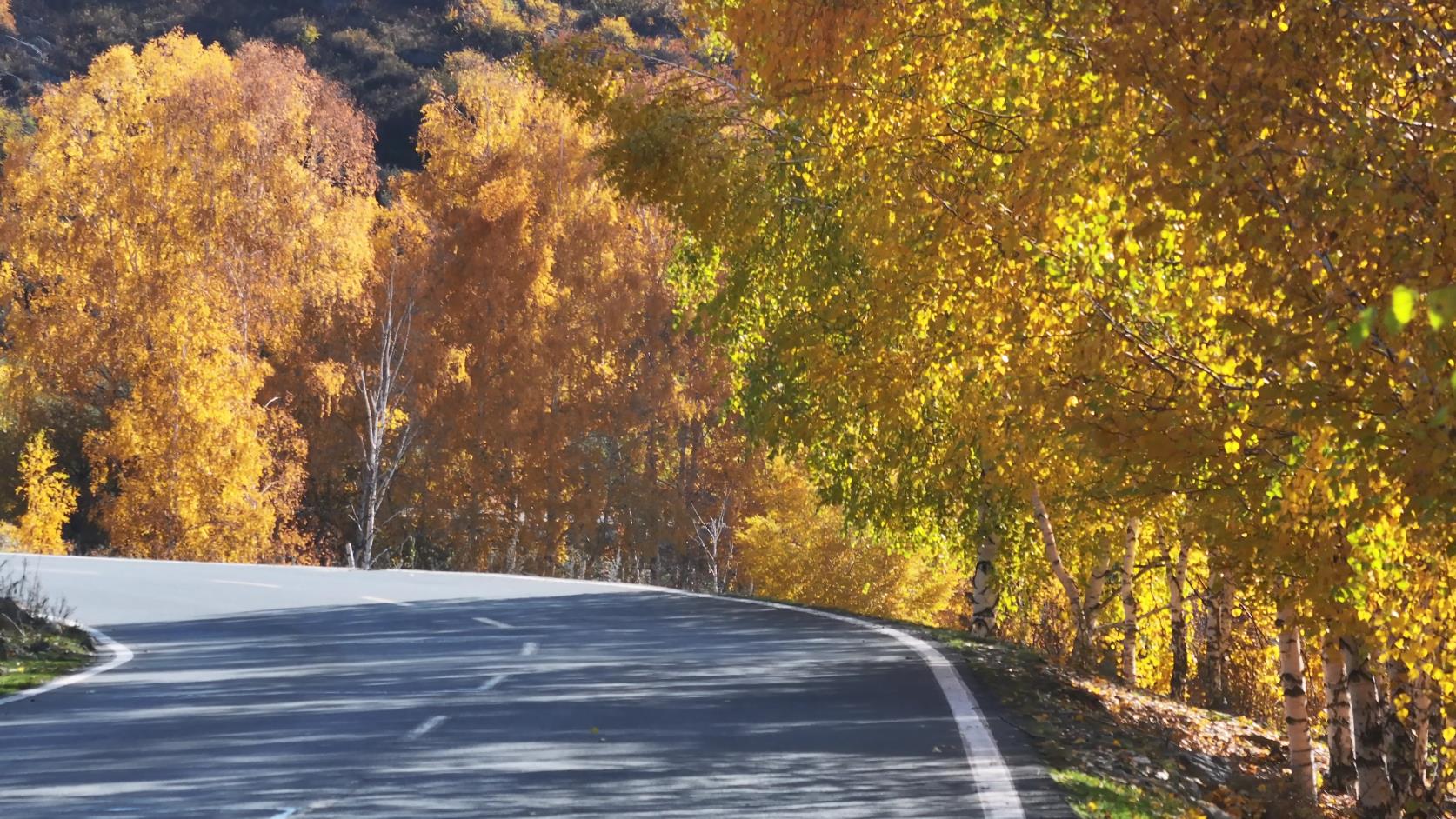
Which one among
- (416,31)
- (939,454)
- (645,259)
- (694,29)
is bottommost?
(939,454)

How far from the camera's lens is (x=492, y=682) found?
13180mm

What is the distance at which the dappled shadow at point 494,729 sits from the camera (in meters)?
8.43

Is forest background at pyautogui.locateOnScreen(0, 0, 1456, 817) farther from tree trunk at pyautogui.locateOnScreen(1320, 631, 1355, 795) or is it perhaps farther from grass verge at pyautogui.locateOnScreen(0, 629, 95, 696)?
grass verge at pyautogui.locateOnScreen(0, 629, 95, 696)

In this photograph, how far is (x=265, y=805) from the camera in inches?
322

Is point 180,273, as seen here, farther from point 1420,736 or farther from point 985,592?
point 1420,736

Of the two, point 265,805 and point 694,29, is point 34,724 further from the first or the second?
point 694,29

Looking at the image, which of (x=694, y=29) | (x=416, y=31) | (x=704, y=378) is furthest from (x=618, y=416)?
(x=416, y=31)

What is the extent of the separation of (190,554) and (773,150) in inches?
1165

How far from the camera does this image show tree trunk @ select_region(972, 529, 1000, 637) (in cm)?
2266

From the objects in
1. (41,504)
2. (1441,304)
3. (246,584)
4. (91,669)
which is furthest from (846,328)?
(41,504)

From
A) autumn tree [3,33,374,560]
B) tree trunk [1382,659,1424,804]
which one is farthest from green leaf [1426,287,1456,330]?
autumn tree [3,33,374,560]

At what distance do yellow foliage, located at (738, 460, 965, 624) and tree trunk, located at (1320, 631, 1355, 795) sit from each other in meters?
19.7

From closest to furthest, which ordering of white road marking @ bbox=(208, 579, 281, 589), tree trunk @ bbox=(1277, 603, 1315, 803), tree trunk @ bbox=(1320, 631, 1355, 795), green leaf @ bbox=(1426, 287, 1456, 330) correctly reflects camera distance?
green leaf @ bbox=(1426, 287, 1456, 330), tree trunk @ bbox=(1277, 603, 1315, 803), tree trunk @ bbox=(1320, 631, 1355, 795), white road marking @ bbox=(208, 579, 281, 589)

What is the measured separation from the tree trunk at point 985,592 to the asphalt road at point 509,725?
165 inches
